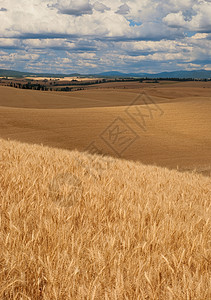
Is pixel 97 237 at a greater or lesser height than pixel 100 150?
greater

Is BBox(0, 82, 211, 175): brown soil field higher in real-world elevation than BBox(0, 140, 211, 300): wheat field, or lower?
lower

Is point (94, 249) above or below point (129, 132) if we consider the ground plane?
above

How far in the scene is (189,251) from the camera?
224 centimetres

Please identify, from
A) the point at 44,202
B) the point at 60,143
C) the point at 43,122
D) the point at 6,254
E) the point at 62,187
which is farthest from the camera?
the point at 43,122

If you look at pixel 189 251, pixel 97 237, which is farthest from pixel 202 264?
pixel 97 237

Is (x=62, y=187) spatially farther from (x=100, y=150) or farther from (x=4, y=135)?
(x=4, y=135)

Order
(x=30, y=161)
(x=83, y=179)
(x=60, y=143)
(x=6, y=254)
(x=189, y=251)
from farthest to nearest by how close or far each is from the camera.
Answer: (x=60, y=143) → (x=30, y=161) → (x=83, y=179) → (x=189, y=251) → (x=6, y=254)

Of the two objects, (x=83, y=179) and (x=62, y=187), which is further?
(x=83, y=179)

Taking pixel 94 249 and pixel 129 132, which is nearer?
pixel 94 249

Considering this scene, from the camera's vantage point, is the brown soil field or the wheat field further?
the brown soil field

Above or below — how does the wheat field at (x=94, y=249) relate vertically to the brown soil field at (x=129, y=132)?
above

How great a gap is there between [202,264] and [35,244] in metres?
1.12

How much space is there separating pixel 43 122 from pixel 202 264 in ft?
88.7

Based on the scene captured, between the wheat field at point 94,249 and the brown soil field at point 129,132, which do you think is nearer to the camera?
the wheat field at point 94,249
